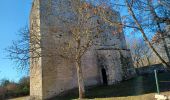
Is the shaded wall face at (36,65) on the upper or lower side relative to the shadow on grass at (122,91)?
upper

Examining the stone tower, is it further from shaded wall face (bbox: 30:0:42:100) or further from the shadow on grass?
the shadow on grass

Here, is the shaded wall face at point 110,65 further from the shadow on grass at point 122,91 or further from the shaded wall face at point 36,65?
the shaded wall face at point 36,65

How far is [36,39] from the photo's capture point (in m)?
19.9

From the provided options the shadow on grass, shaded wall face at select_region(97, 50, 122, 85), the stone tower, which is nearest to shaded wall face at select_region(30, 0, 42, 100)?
the stone tower

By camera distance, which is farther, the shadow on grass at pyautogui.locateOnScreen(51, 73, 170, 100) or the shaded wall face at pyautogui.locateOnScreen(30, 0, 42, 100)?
the shaded wall face at pyautogui.locateOnScreen(30, 0, 42, 100)

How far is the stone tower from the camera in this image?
21578 mm

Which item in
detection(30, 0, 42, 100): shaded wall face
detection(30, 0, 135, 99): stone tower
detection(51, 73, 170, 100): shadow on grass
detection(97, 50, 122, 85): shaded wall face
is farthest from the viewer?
detection(97, 50, 122, 85): shaded wall face

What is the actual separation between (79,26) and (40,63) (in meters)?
5.71

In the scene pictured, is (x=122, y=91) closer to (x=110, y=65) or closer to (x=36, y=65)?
(x=110, y=65)

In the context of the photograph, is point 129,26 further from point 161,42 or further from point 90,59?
point 90,59

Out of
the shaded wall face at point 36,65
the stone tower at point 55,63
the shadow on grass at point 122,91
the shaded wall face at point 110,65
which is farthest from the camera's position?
the shaded wall face at point 110,65

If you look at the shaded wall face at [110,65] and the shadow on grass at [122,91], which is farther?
the shaded wall face at [110,65]

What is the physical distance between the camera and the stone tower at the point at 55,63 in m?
21.6

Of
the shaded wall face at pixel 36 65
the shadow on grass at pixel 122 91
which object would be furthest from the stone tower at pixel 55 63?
the shadow on grass at pixel 122 91
